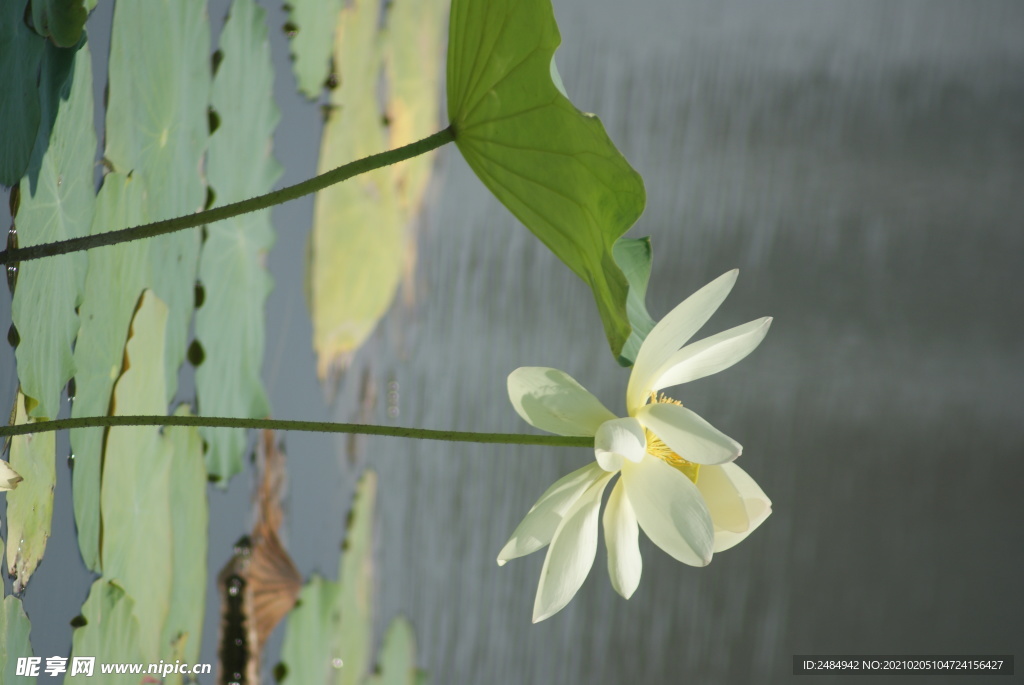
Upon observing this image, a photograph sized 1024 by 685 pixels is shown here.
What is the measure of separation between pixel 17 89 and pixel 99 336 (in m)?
0.13

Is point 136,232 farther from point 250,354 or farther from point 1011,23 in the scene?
point 1011,23

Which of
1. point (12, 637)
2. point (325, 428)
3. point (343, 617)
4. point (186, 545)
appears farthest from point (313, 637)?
point (325, 428)

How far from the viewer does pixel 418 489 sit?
0.62 m

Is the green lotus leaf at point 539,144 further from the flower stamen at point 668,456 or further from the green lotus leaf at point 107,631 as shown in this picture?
the green lotus leaf at point 107,631

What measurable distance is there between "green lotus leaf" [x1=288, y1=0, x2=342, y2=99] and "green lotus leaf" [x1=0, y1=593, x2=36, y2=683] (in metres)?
0.37

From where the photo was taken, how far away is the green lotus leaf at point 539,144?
0.23m

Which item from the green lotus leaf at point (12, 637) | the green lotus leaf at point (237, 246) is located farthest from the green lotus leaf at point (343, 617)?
the green lotus leaf at point (12, 637)

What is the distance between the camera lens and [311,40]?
1.80ft

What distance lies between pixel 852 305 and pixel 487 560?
419 mm

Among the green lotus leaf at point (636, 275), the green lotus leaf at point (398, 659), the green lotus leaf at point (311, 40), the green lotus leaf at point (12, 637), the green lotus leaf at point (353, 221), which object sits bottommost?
the green lotus leaf at point (398, 659)

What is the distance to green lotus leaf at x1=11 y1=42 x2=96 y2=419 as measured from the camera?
0.32 meters

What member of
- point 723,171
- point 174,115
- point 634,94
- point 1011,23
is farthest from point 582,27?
point 1011,23

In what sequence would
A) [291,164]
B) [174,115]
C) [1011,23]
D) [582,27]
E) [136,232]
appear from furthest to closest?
[1011,23] < [582,27] < [291,164] < [174,115] < [136,232]

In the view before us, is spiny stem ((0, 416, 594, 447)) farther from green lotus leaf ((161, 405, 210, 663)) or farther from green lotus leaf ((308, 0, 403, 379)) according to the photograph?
green lotus leaf ((308, 0, 403, 379))
